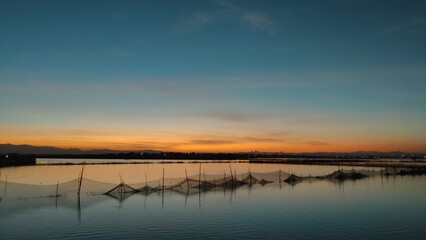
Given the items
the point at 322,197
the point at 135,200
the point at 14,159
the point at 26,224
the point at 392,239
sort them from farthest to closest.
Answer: the point at 14,159, the point at 322,197, the point at 135,200, the point at 26,224, the point at 392,239

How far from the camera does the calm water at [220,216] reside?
15.5 m

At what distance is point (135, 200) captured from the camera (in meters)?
24.9

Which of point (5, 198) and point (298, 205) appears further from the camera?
point (5, 198)

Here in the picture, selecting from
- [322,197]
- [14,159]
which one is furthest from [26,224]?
[14,159]

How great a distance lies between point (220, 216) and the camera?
1947cm

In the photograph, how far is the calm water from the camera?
15.5 metres

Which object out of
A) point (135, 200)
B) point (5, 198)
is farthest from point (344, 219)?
point (5, 198)

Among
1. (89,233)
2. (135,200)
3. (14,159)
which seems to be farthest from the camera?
(14,159)

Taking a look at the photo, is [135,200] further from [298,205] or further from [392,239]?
[392,239]

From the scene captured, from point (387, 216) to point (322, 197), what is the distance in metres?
7.85

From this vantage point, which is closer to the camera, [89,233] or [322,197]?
[89,233]

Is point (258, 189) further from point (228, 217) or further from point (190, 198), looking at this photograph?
point (228, 217)

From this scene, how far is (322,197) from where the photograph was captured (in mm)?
27344

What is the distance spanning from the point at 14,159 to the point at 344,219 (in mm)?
75787
